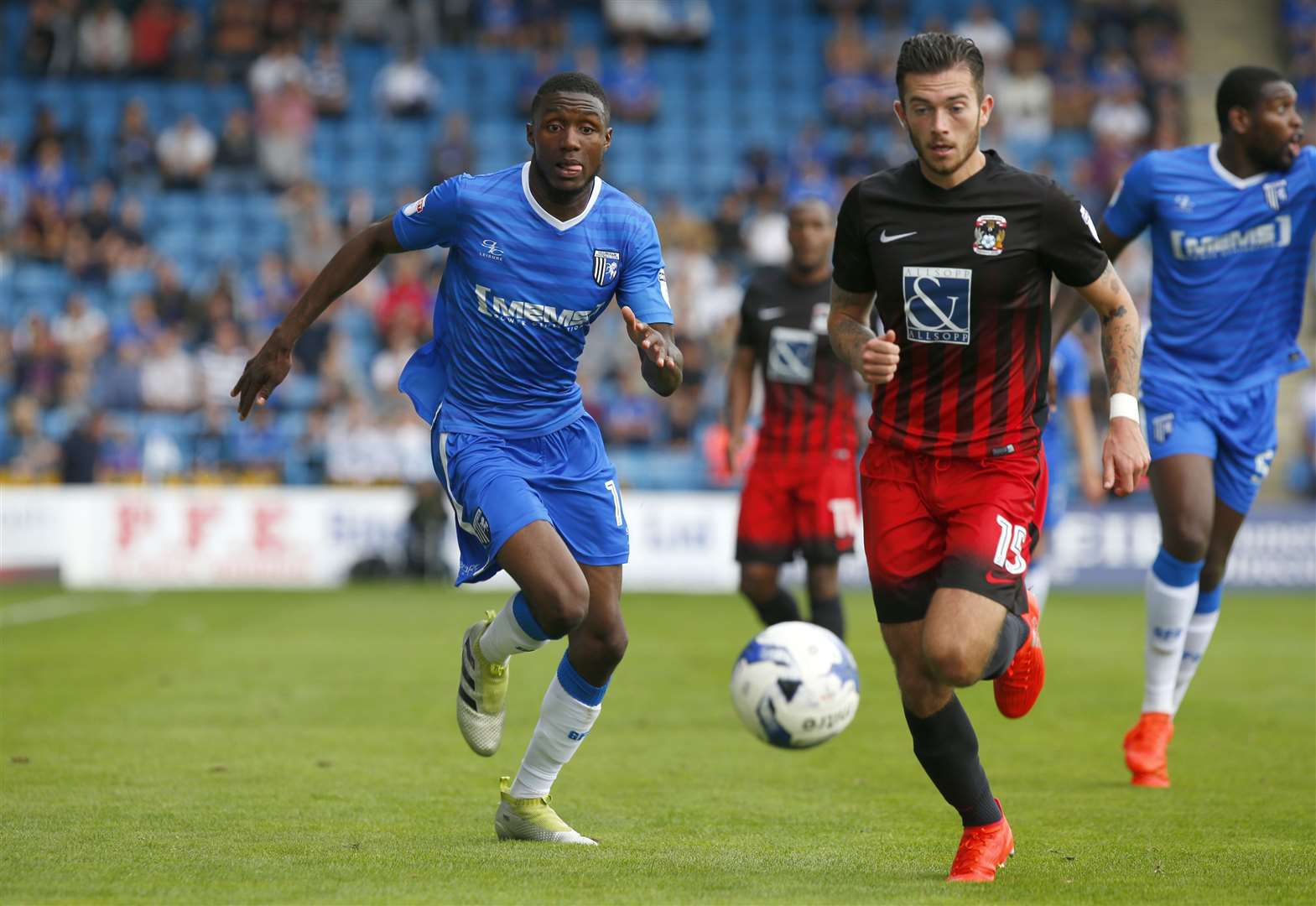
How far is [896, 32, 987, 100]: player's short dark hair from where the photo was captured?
5840 millimetres

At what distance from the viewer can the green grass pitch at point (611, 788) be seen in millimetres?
5844

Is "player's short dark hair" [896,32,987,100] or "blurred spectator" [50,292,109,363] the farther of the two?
"blurred spectator" [50,292,109,363]

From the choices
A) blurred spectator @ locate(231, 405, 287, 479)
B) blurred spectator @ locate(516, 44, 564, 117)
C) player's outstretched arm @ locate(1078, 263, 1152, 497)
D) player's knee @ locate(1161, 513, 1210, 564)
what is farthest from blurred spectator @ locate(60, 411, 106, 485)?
player's outstretched arm @ locate(1078, 263, 1152, 497)

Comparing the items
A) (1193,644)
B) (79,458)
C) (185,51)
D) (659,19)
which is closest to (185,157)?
(185,51)

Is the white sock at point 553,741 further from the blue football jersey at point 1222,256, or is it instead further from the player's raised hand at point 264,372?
the blue football jersey at point 1222,256

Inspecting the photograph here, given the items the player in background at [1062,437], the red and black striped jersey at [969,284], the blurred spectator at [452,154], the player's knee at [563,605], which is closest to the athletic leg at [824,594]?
the player in background at [1062,437]

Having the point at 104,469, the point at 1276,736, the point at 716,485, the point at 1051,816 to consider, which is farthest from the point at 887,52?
the point at 1051,816

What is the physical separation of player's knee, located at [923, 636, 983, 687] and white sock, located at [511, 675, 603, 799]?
68.1 inches

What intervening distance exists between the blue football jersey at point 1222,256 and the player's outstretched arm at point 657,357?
2.97 m

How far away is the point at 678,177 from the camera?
28188mm

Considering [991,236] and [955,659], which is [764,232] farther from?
[955,659]

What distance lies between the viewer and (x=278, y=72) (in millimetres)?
27719

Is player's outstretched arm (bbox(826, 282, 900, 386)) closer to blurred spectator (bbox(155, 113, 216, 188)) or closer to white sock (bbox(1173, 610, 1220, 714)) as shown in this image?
white sock (bbox(1173, 610, 1220, 714))

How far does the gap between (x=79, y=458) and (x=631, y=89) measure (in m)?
10.4
